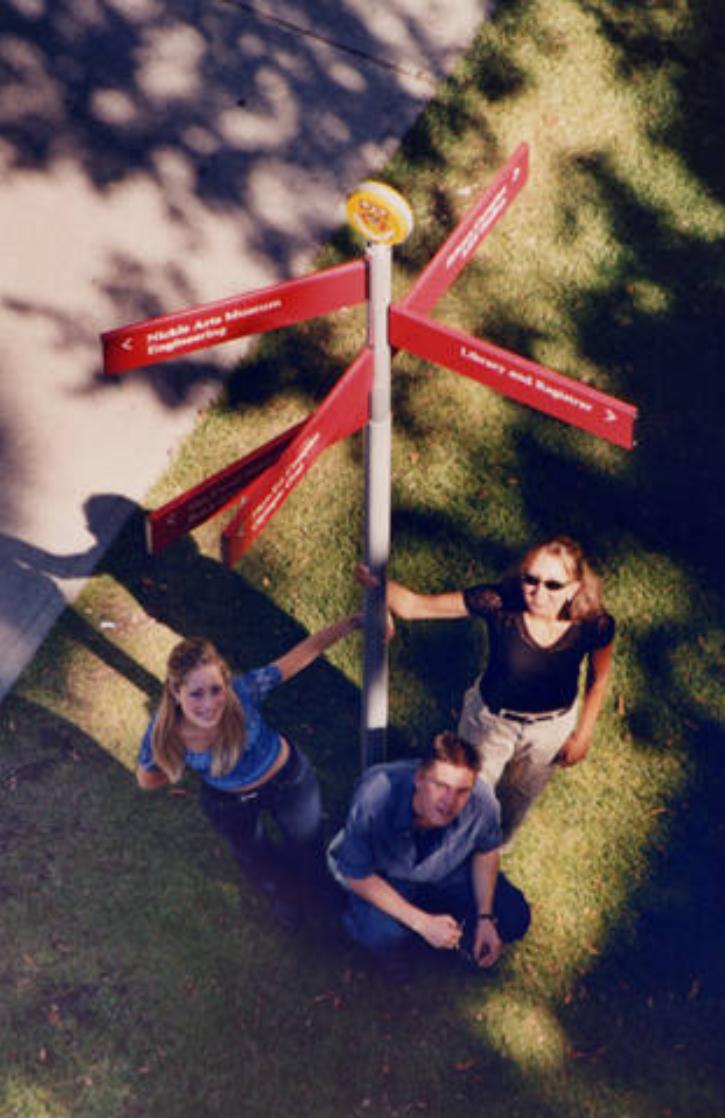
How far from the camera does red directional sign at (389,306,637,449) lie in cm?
355

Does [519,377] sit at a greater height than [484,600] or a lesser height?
greater

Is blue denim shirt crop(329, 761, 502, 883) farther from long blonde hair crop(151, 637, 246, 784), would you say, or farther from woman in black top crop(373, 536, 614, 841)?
long blonde hair crop(151, 637, 246, 784)

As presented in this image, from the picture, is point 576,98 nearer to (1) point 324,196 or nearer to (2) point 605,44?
(2) point 605,44

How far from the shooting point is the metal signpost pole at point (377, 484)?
3.84 metres

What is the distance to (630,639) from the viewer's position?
694 cm

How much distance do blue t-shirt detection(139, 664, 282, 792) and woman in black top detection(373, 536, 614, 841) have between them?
70 centimetres

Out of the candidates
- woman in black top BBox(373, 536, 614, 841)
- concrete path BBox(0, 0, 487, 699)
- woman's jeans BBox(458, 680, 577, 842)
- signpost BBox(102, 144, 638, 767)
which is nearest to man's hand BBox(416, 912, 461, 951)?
woman's jeans BBox(458, 680, 577, 842)

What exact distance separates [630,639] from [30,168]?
5.52 metres

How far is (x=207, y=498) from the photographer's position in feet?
12.2

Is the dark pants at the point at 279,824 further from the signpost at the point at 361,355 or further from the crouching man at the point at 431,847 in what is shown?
the signpost at the point at 361,355

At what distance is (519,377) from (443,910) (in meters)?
2.87

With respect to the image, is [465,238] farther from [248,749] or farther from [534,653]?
[248,749]

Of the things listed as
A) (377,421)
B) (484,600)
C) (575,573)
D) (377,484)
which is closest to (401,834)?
(484,600)

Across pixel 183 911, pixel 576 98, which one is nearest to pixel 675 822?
pixel 183 911
